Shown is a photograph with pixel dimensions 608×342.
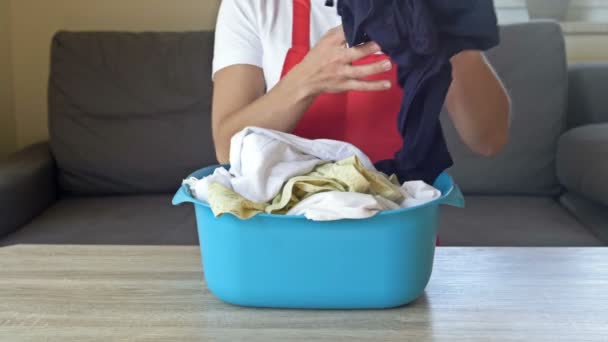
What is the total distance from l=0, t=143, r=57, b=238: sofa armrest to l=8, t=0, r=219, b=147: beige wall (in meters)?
0.38

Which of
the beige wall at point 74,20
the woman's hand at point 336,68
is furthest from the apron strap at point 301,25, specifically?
the beige wall at point 74,20

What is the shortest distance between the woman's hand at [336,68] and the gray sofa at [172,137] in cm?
111

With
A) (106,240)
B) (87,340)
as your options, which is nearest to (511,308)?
(87,340)

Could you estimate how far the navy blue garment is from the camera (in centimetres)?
73

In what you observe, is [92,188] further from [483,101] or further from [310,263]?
[310,263]

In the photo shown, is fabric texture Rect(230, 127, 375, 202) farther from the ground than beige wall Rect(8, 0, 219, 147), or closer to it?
farther from the ground

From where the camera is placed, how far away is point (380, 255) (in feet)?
2.28

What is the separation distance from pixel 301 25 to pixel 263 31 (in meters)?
0.07

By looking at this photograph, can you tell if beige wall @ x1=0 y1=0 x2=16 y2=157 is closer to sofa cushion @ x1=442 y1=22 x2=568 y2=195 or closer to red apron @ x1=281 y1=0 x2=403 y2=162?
sofa cushion @ x1=442 y1=22 x2=568 y2=195

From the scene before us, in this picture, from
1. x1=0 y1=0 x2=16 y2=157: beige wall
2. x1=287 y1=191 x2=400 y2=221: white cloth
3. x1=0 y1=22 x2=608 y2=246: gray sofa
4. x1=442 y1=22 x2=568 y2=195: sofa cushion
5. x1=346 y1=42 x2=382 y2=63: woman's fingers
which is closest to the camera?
x1=287 y1=191 x2=400 y2=221: white cloth

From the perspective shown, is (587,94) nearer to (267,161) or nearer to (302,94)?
(302,94)

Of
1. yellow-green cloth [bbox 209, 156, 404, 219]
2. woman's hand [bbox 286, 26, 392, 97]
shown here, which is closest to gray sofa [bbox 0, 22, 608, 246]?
woman's hand [bbox 286, 26, 392, 97]

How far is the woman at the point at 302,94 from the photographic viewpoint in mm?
1072

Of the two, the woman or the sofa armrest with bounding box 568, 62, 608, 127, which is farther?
the sofa armrest with bounding box 568, 62, 608, 127
